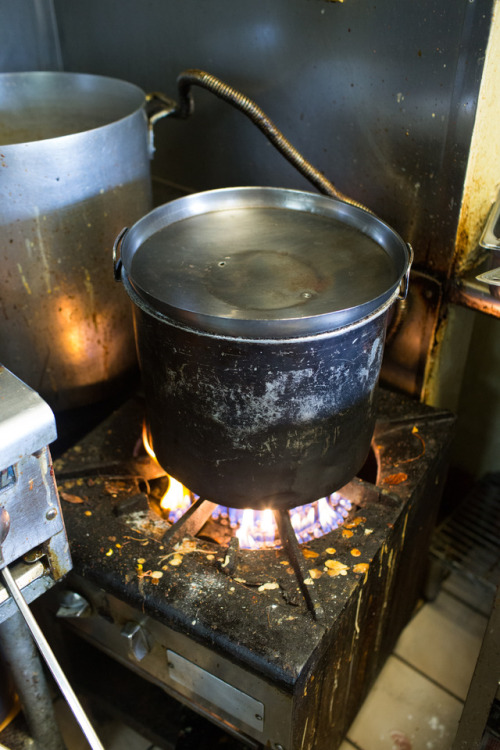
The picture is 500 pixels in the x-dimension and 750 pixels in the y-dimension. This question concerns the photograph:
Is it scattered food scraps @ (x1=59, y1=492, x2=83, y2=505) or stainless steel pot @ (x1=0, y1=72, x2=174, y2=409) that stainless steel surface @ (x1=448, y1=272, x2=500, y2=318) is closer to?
stainless steel pot @ (x1=0, y1=72, x2=174, y2=409)

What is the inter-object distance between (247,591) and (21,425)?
55cm

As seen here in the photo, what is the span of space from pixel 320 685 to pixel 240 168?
1313 millimetres

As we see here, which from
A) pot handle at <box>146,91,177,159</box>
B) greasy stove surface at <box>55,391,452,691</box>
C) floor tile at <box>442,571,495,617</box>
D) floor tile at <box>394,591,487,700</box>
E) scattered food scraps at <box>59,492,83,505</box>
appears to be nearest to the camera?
greasy stove surface at <box>55,391,452,691</box>

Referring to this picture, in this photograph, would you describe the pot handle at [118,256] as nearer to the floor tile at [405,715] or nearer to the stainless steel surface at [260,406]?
the stainless steel surface at [260,406]

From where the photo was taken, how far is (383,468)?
1.50 m

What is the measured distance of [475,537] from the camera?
6.46ft

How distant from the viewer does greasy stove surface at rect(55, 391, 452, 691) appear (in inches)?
45.8

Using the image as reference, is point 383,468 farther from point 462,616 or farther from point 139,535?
point 462,616

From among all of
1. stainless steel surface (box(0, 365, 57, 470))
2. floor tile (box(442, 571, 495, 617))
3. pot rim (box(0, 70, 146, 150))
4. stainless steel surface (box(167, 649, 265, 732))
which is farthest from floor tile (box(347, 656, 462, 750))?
pot rim (box(0, 70, 146, 150))

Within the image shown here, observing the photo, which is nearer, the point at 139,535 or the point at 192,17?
the point at 139,535

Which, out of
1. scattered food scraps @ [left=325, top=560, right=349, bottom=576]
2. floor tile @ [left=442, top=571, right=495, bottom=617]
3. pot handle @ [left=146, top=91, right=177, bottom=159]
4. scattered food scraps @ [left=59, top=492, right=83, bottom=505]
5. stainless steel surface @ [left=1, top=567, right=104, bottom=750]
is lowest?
floor tile @ [left=442, top=571, right=495, bottom=617]

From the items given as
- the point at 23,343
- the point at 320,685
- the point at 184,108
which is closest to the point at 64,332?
the point at 23,343

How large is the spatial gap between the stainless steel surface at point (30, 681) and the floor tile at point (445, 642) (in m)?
0.97

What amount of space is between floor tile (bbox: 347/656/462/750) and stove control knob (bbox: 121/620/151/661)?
27.4 inches
